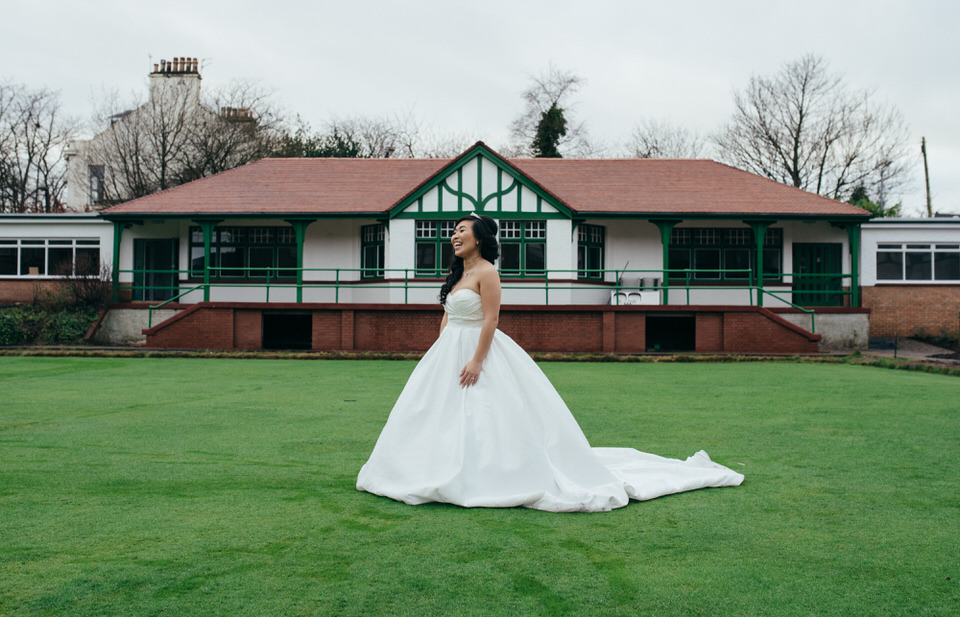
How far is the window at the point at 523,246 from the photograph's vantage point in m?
22.7

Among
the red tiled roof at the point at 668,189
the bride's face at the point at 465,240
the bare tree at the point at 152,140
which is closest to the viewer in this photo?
the bride's face at the point at 465,240

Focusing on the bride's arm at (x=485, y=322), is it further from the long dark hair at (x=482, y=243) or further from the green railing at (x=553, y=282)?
the green railing at (x=553, y=282)

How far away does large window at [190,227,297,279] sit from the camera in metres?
24.9

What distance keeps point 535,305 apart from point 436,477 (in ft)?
51.5

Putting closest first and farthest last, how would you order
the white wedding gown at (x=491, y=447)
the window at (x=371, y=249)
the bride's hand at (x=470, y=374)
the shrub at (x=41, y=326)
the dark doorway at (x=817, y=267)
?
the white wedding gown at (x=491, y=447) < the bride's hand at (x=470, y=374) < the shrub at (x=41, y=326) < the window at (x=371, y=249) < the dark doorway at (x=817, y=267)

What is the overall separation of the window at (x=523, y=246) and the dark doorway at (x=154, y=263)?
35.8 feet

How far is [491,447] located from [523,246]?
1810 cm

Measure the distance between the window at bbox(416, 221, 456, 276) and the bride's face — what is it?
57.5 ft

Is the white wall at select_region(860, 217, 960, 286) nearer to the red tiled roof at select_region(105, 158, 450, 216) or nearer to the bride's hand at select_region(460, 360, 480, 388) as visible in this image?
the red tiled roof at select_region(105, 158, 450, 216)

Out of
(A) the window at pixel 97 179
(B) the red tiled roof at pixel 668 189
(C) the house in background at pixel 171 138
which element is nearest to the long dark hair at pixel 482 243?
(B) the red tiled roof at pixel 668 189

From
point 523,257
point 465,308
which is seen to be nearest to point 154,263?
point 523,257

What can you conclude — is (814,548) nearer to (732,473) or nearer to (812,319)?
(732,473)

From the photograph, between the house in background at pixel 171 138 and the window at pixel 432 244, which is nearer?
the window at pixel 432 244

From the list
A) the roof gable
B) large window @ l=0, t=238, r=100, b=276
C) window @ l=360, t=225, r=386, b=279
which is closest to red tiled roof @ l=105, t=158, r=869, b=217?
the roof gable
